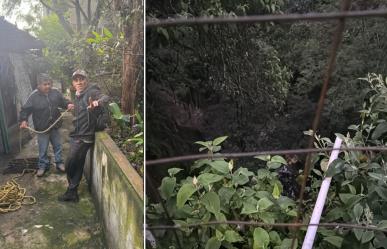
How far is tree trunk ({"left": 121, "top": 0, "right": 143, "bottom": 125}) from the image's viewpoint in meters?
0.96

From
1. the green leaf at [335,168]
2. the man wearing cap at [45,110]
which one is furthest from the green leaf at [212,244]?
the man wearing cap at [45,110]

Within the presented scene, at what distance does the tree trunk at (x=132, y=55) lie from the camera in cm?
96

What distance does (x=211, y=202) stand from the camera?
124 cm

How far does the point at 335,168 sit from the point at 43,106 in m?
0.92

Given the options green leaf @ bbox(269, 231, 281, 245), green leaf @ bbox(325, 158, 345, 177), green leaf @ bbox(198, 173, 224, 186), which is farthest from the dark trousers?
green leaf @ bbox(325, 158, 345, 177)

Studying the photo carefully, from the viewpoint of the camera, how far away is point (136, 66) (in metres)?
0.98

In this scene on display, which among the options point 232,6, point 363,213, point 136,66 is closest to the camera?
point 136,66

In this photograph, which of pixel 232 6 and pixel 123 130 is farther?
pixel 232 6

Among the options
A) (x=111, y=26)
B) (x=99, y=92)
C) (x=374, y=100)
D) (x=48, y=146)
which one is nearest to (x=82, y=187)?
(x=48, y=146)

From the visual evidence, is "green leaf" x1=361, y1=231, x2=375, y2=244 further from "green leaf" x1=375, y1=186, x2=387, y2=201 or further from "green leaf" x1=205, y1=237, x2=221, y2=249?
"green leaf" x1=205, y1=237, x2=221, y2=249

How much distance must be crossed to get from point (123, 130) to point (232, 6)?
1031 mm

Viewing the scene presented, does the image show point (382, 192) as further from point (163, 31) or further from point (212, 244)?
point (163, 31)

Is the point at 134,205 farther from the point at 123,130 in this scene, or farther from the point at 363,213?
the point at 363,213

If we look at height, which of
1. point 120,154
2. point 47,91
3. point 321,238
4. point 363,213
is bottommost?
point 321,238
